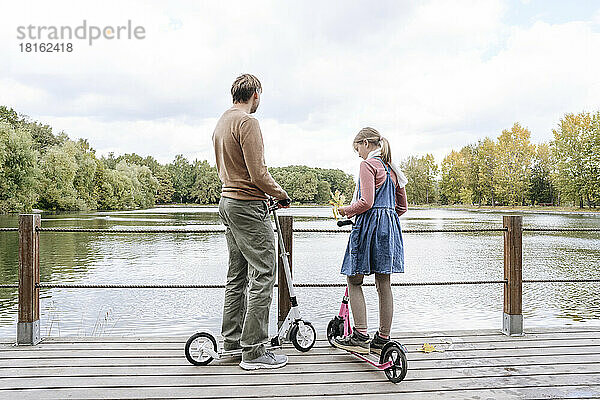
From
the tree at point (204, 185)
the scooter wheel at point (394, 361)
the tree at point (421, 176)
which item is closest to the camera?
the scooter wheel at point (394, 361)

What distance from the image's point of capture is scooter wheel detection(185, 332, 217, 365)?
3227 millimetres

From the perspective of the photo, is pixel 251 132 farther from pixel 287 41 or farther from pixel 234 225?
pixel 287 41

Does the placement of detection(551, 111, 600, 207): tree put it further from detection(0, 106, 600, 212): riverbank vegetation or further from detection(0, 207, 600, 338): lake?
detection(0, 207, 600, 338): lake

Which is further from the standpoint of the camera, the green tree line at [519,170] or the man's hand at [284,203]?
the green tree line at [519,170]

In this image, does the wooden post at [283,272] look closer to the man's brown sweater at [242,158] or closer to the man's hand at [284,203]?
the man's hand at [284,203]

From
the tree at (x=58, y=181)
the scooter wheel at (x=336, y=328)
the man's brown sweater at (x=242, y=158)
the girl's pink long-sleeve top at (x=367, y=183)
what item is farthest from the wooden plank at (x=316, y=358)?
the tree at (x=58, y=181)

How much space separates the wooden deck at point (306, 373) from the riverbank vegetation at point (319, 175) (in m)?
30.5

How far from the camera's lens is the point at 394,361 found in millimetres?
2998

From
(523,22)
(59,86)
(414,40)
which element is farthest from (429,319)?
(59,86)

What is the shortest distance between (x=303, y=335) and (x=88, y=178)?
46.7m

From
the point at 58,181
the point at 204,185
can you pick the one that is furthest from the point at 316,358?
the point at 204,185

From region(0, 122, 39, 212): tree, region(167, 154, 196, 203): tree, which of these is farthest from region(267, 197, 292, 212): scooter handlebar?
region(167, 154, 196, 203): tree

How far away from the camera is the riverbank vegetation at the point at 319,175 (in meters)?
36.1

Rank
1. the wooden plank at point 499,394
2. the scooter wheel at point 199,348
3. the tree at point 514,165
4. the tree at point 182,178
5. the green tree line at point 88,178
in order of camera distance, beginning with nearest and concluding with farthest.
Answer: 1. the wooden plank at point 499,394
2. the scooter wheel at point 199,348
3. the green tree line at point 88,178
4. the tree at point 514,165
5. the tree at point 182,178
